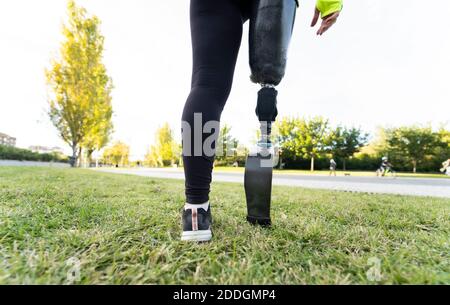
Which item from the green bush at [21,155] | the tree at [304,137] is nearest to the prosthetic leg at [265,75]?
the green bush at [21,155]

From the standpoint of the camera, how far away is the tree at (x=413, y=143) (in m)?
→ 20.0

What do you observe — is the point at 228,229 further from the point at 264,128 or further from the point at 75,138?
the point at 75,138

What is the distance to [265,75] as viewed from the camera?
893 millimetres

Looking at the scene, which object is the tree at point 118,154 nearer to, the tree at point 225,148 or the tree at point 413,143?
the tree at point 225,148

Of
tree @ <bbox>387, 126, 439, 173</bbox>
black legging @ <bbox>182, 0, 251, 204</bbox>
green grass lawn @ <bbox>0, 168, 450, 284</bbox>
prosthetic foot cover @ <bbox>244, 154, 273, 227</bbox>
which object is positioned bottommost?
green grass lawn @ <bbox>0, 168, 450, 284</bbox>

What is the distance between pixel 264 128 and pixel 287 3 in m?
0.48

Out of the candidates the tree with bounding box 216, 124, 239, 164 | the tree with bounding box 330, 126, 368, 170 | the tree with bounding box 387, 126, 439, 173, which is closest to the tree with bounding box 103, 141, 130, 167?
the tree with bounding box 216, 124, 239, 164

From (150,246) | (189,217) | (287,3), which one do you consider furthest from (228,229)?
(287,3)

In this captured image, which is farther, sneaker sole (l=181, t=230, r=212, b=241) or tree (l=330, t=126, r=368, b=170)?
tree (l=330, t=126, r=368, b=170)

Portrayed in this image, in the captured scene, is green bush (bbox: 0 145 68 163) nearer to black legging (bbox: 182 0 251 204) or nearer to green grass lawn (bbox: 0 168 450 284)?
green grass lawn (bbox: 0 168 450 284)

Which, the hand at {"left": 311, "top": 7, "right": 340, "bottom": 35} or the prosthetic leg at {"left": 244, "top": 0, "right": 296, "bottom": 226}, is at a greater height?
the hand at {"left": 311, "top": 7, "right": 340, "bottom": 35}

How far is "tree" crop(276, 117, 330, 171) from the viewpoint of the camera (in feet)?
71.9

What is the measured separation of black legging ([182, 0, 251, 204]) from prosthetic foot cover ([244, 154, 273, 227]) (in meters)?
0.17

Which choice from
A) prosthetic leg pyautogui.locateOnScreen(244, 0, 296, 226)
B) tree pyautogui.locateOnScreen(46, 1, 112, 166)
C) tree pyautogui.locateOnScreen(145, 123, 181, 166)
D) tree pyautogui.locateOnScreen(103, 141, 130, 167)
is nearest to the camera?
prosthetic leg pyautogui.locateOnScreen(244, 0, 296, 226)
